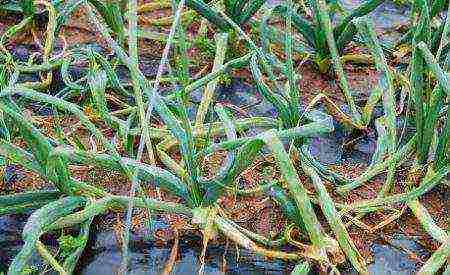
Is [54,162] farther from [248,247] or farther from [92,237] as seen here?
[248,247]

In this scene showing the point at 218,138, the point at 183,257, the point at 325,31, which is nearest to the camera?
the point at 183,257

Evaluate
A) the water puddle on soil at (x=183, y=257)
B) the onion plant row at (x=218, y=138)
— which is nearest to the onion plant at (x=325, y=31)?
the onion plant row at (x=218, y=138)

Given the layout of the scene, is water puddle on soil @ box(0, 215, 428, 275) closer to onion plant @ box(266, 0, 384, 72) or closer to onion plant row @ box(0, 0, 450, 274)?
onion plant row @ box(0, 0, 450, 274)

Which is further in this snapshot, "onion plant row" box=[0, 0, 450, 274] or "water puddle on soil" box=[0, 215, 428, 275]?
"water puddle on soil" box=[0, 215, 428, 275]

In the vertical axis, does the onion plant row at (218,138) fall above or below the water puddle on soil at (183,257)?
above

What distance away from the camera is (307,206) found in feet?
4.58

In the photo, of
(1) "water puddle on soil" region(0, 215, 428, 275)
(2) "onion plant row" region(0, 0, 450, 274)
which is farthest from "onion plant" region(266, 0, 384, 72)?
(1) "water puddle on soil" region(0, 215, 428, 275)

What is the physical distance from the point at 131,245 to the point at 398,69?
2.96 feet

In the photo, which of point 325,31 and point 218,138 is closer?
point 218,138

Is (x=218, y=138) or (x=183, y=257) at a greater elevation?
(x=218, y=138)

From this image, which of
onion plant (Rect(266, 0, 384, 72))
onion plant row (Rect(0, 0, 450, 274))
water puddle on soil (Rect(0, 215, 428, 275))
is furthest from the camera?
onion plant (Rect(266, 0, 384, 72))

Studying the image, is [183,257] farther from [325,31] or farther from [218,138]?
[325,31]

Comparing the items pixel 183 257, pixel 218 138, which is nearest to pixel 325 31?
pixel 218 138

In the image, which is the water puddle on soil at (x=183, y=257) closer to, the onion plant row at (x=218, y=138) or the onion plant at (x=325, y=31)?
the onion plant row at (x=218, y=138)
